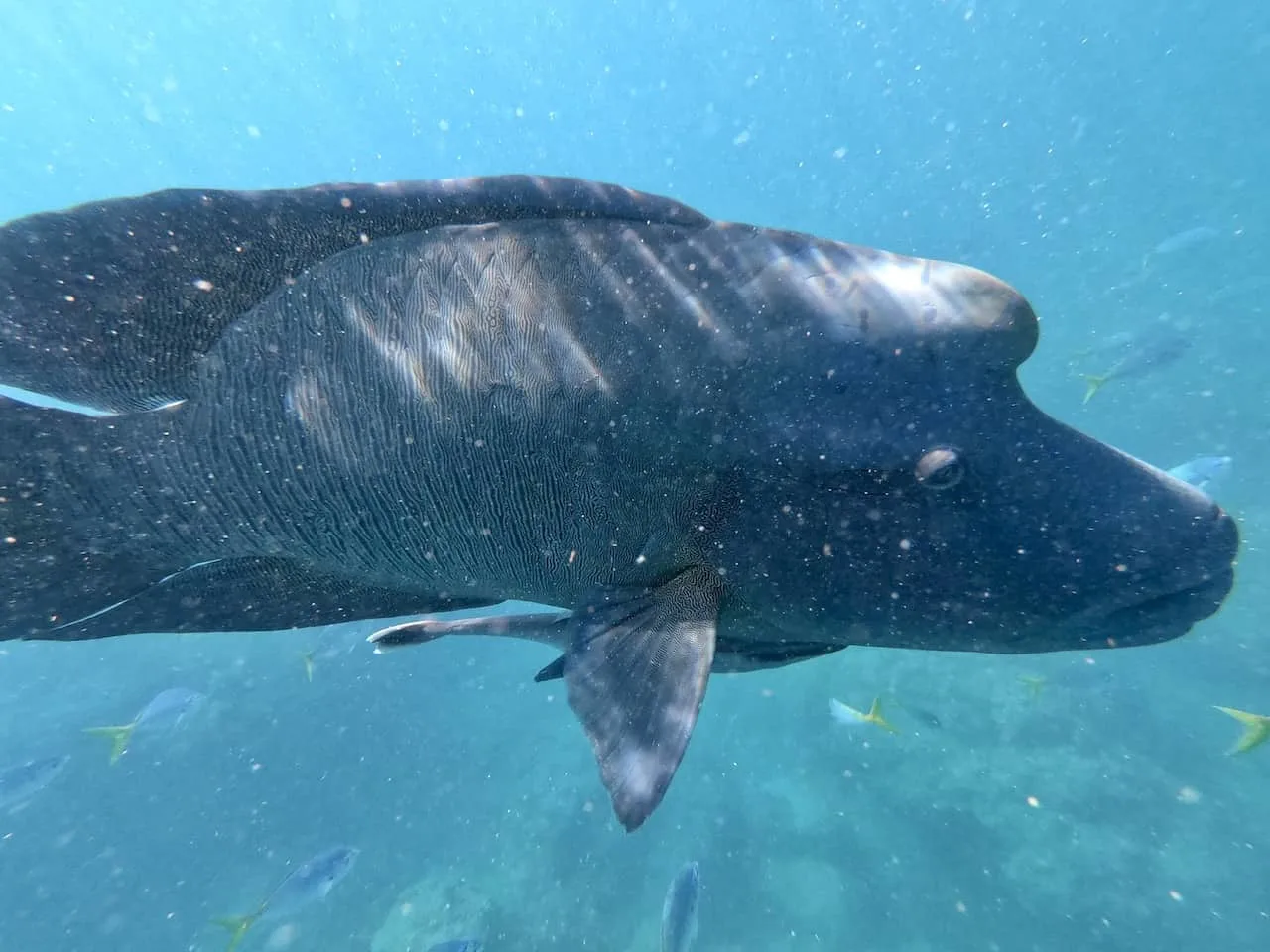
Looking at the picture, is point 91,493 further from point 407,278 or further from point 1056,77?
point 1056,77

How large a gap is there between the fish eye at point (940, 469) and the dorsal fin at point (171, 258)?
1084 mm

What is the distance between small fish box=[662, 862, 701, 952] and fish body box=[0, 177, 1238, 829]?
567cm

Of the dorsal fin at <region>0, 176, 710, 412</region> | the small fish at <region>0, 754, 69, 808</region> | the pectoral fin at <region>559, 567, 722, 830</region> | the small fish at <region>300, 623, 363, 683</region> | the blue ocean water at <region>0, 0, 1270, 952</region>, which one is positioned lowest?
the blue ocean water at <region>0, 0, 1270, 952</region>

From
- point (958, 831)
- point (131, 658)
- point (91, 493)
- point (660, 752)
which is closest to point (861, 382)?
point (660, 752)

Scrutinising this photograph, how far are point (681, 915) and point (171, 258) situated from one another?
6.95 meters

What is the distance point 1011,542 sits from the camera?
76.9 inches

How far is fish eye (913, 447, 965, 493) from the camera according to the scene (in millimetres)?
1884

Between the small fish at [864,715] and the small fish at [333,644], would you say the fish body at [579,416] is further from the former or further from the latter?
the small fish at [333,644]

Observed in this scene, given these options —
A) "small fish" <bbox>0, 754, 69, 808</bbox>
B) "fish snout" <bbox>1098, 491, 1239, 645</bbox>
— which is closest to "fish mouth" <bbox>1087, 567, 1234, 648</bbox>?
"fish snout" <bbox>1098, 491, 1239, 645</bbox>

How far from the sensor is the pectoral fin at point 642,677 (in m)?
1.61

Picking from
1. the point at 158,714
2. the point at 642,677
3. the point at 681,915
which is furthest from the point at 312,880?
the point at 642,677

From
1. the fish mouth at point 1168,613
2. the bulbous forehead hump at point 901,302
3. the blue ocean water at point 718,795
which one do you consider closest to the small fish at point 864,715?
the blue ocean water at point 718,795

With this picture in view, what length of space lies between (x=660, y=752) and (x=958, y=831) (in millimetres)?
11714

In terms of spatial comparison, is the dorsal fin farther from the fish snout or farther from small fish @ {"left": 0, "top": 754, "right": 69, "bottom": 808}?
small fish @ {"left": 0, "top": 754, "right": 69, "bottom": 808}
